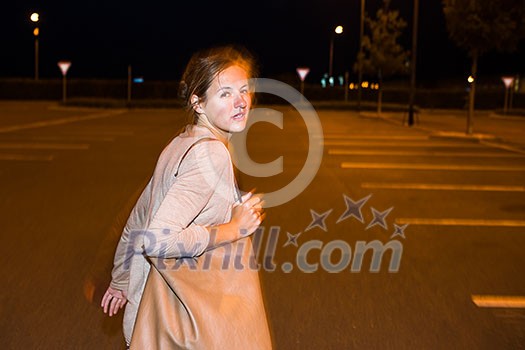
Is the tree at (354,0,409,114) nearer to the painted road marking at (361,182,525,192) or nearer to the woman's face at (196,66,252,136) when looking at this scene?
the painted road marking at (361,182,525,192)

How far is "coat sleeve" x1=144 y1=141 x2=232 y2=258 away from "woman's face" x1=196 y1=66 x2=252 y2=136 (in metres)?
0.15

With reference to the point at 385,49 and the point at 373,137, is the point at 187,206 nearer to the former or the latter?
the point at 373,137

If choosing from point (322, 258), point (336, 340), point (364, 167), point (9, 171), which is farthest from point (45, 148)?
point (336, 340)

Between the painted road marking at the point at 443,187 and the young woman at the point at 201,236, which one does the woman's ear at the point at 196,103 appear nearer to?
the young woman at the point at 201,236

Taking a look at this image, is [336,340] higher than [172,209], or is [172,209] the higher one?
[172,209]

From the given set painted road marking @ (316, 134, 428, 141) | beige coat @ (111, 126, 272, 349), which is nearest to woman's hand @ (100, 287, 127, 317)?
beige coat @ (111, 126, 272, 349)

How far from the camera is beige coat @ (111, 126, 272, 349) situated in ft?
8.56

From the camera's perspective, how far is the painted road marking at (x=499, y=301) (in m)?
6.54

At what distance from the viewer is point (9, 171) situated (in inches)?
587

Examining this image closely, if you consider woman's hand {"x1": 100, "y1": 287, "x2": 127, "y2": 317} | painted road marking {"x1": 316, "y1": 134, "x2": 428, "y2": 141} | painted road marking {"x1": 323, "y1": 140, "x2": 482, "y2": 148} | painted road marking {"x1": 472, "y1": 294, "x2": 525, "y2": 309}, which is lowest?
painted road marking {"x1": 316, "y1": 134, "x2": 428, "y2": 141}

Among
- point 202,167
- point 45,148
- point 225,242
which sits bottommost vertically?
point 45,148

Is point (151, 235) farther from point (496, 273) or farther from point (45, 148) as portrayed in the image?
point (45, 148)

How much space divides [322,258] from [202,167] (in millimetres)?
5670

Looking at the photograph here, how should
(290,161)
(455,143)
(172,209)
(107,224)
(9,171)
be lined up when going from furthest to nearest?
(455,143) → (290,161) → (9,171) → (107,224) → (172,209)
